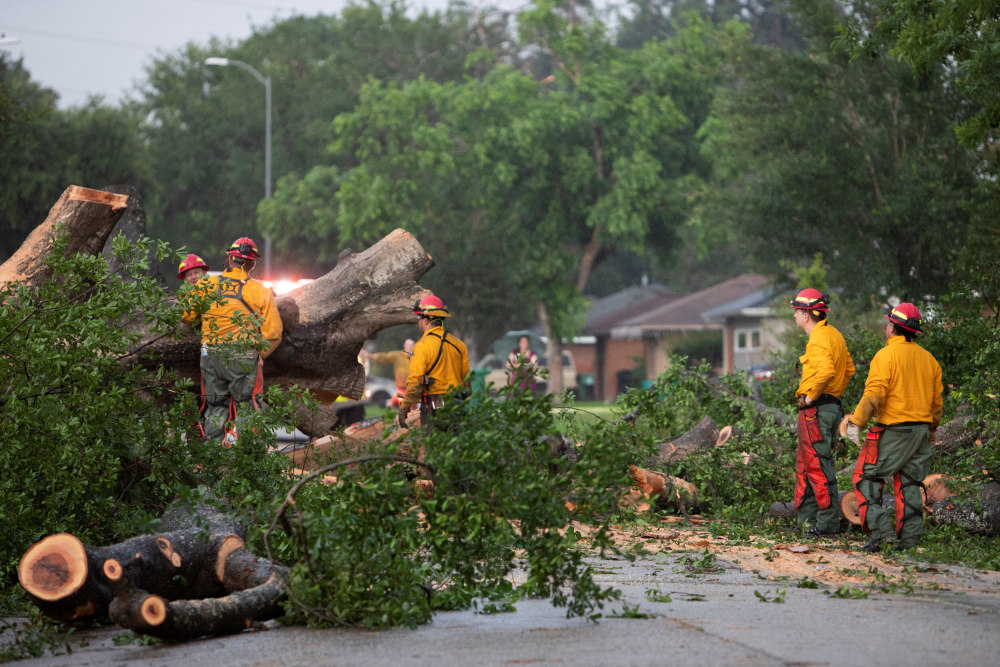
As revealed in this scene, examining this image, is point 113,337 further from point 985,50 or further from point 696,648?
point 985,50

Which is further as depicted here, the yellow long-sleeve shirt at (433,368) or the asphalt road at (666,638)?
the yellow long-sleeve shirt at (433,368)

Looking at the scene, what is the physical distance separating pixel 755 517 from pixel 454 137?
37.8 metres

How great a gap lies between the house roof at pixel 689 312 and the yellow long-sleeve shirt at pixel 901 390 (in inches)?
1746

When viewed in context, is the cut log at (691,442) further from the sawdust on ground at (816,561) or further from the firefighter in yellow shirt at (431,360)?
the firefighter in yellow shirt at (431,360)

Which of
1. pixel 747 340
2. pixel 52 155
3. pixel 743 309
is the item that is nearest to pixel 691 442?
pixel 52 155

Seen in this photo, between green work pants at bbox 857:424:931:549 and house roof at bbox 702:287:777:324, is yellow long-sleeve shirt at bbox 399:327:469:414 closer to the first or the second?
green work pants at bbox 857:424:931:549

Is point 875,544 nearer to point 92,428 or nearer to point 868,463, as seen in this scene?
point 868,463

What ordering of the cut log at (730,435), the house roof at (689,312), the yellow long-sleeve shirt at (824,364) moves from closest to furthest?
1. the yellow long-sleeve shirt at (824,364)
2. the cut log at (730,435)
3. the house roof at (689,312)

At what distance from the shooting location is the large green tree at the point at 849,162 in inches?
836

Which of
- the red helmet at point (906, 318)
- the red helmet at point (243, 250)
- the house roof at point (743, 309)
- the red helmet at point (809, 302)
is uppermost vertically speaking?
the house roof at point (743, 309)

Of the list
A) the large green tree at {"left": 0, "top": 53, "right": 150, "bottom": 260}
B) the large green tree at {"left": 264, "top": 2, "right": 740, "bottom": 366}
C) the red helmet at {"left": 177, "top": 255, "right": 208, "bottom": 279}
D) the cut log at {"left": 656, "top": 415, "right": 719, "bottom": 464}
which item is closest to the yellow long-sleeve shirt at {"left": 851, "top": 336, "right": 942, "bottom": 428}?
the cut log at {"left": 656, "top": 415, "right": 719, "bottom": 464}

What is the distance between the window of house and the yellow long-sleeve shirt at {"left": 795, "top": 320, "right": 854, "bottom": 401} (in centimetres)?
3995

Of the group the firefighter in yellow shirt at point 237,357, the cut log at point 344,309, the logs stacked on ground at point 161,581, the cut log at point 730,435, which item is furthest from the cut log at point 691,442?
the logs stacked on ground at point 161,581

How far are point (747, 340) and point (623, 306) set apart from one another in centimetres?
1388
